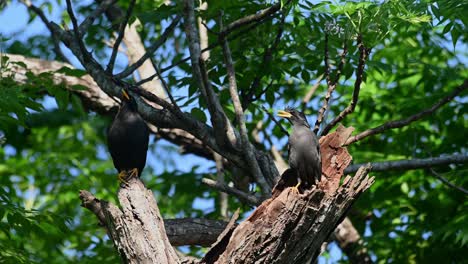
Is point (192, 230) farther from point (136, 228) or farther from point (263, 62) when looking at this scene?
point (263, 62)

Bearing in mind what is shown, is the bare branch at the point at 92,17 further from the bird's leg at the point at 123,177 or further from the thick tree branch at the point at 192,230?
the thick tree branch at the point at 192,230

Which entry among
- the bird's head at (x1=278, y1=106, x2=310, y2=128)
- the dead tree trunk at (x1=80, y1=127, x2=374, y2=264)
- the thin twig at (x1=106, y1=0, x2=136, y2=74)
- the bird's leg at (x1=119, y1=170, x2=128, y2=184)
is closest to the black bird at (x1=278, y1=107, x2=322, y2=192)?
the bird's head at (x1=278, y1=106, x2=310, y2=128)

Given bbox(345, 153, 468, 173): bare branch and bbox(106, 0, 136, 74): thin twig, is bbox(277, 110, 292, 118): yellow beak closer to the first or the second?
bbox(345, 153, 468, 173): bare branch

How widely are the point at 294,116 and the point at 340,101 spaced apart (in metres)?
2.89

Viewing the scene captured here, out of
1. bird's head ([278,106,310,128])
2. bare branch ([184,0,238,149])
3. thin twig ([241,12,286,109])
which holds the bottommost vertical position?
bird's head ([278,106,310,128])

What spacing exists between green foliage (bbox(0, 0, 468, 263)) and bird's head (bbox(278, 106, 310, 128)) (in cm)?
69

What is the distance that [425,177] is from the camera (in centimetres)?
902

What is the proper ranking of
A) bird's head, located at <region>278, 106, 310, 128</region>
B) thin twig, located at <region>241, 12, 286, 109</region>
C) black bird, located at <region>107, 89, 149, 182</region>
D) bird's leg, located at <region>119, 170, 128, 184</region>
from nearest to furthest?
1. bird's leg, located at <region>119, 170, 128, 184</region>
2. bird's head, located at <region>278, 106, 310, 128</region>
3. black bird, located at <region>107, 89, 149, 182</region>
4. thin twig, located at <region>241, 12, 286, 109</region>

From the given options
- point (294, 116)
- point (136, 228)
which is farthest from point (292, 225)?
point (294, 116)

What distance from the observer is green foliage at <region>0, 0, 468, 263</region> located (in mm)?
6883

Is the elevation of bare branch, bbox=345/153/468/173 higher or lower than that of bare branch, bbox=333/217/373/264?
lower

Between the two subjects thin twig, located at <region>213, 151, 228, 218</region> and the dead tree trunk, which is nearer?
the dead tree trunk

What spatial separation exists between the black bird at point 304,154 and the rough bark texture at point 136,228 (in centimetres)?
107

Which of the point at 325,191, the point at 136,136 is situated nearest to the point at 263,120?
the point at 136,136
